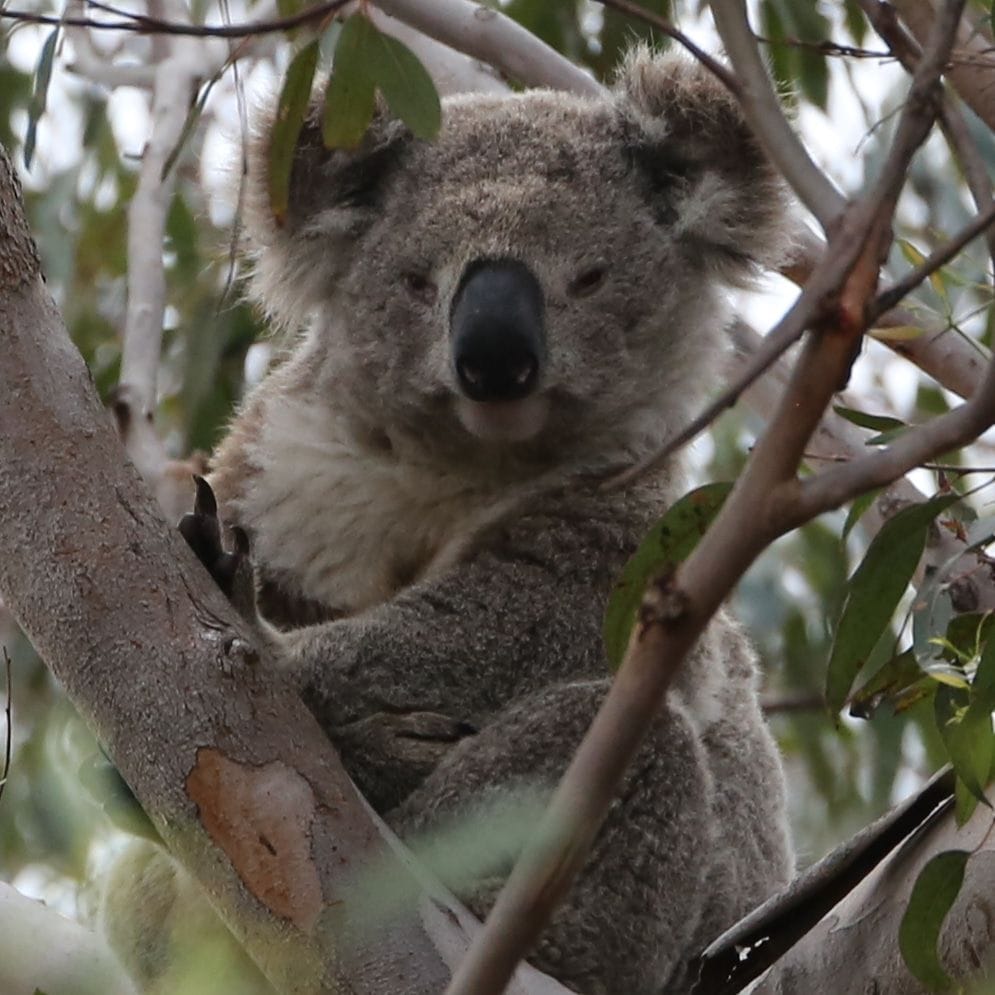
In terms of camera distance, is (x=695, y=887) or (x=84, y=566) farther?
(x=695, y=887)

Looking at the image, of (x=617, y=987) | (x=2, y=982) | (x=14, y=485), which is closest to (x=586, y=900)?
(x=617, y=987)

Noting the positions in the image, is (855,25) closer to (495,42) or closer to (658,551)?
(495,42)

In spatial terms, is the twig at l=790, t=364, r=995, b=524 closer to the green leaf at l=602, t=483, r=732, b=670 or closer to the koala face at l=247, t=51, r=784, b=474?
the green leaf at l=602, t=483, r=732, b=670

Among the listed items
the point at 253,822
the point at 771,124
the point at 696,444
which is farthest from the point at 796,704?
the point at 771,124

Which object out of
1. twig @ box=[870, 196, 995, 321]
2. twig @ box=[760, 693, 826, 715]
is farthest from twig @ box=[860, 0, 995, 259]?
twig @ box=[760, 693, 826, 715]

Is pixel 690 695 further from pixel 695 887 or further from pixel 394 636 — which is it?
pixel 394 636

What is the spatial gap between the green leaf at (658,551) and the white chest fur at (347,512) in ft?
3.08

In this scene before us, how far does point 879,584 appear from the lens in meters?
1.66

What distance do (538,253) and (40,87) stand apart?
723 millimetres

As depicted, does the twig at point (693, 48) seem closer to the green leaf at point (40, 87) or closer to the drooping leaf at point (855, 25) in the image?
the green leaf at point (40, 87)

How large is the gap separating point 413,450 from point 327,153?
0.47m

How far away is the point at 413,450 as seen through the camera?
2553 mm

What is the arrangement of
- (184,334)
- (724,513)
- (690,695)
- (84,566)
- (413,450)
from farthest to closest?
(184,334) → (413,450) → (690,695) → (84,566) → (724,513)

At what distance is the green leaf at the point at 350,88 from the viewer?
1.77 meters
